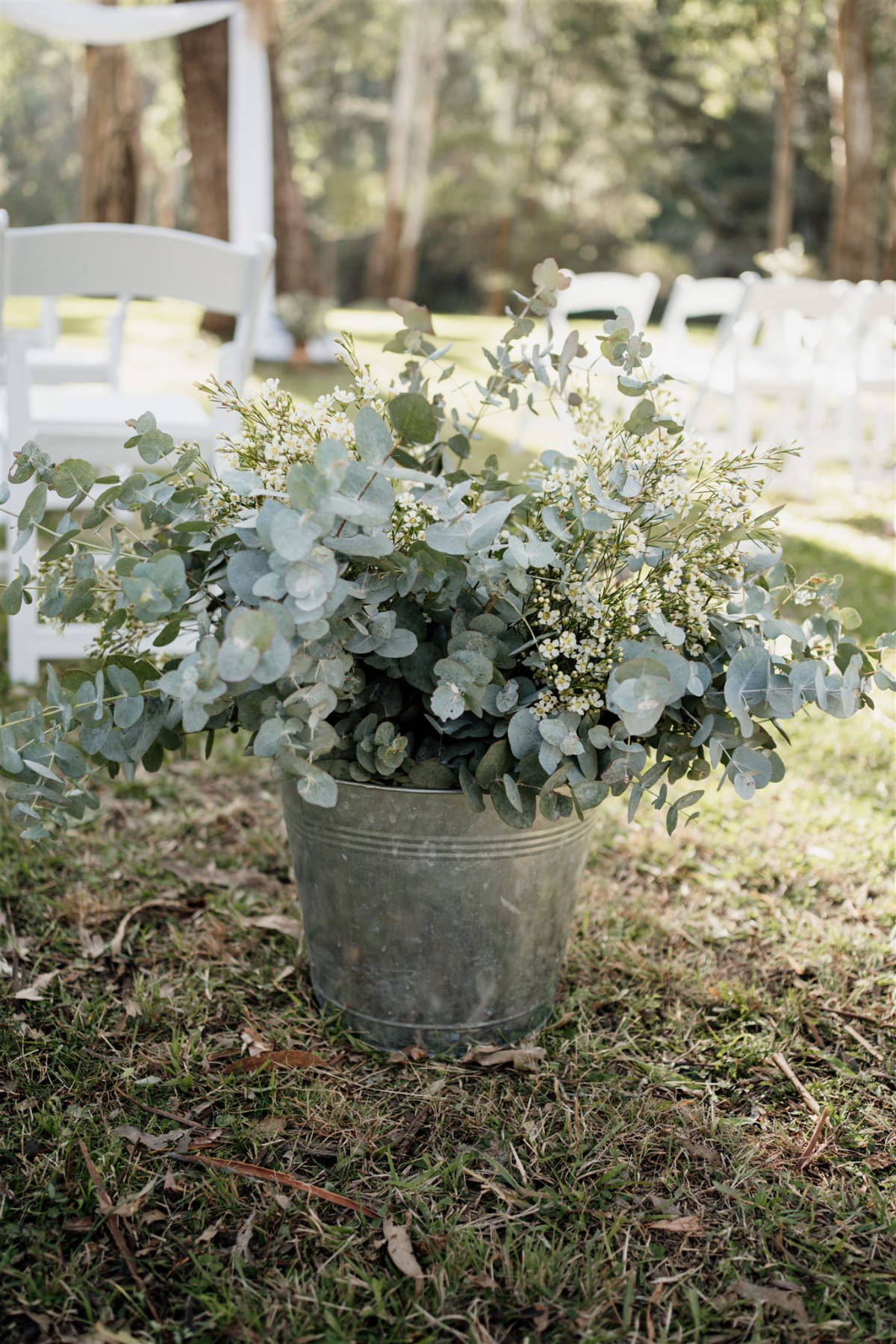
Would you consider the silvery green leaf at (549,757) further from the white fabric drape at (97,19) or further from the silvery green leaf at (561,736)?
the white fabric drape at (97,19)

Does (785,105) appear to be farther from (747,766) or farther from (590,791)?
(590,791)

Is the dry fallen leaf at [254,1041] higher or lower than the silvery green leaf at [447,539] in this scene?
lower

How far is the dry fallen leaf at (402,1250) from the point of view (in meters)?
1.21

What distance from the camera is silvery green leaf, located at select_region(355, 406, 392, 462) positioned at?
1245 millimetres

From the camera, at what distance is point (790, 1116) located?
152cm

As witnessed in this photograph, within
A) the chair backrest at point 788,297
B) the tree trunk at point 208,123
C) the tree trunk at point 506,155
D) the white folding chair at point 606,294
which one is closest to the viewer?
the chair backrest at point 788,297

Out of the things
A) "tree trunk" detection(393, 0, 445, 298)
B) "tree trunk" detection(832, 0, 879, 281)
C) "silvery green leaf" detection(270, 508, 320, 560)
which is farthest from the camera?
"tree trunk" detection(393, 0, 445, 298)

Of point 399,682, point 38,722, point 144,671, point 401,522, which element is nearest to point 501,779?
point 399,682

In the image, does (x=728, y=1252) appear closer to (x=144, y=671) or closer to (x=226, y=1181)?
(x=226, y=1181)

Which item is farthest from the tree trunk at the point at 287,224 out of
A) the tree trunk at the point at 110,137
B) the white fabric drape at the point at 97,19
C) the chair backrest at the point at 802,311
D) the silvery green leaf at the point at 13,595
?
the silvery green leaf at the point at 13,595

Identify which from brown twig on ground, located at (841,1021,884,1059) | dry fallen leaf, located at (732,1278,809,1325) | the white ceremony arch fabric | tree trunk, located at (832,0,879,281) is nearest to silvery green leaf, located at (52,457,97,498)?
dry fallen leaf, located at (732,1278,809,1325)

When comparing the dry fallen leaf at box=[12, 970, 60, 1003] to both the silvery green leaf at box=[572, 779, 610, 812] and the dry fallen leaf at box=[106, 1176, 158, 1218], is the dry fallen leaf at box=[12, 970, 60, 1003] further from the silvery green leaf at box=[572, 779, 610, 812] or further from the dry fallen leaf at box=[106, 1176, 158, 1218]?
the silvery green leaf at box=[572, 779, 610, 812]

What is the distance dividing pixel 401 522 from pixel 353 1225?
800 mm

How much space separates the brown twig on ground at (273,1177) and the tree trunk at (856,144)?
8.89 metres
